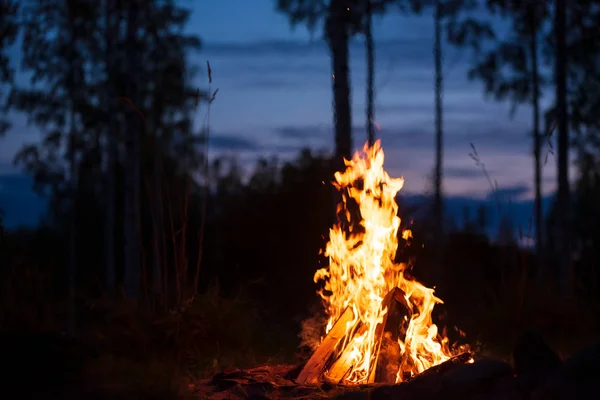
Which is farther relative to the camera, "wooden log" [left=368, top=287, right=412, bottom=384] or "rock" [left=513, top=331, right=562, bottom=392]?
"wooden log" [left=368, top=287, right=412, bottom=384]

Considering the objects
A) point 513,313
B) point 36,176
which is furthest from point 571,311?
point 36,176

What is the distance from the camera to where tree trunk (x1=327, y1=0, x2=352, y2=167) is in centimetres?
943

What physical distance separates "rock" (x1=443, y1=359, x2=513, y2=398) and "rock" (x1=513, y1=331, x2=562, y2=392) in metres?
0.11

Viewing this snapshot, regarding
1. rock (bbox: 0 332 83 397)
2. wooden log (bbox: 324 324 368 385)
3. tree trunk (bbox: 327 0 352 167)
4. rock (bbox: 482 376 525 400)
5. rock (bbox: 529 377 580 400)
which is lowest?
wooden log (bbox: 324 324 368 385)

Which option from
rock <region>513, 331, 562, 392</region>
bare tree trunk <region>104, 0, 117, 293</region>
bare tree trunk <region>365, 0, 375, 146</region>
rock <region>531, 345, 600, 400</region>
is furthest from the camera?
bare tree trunk <region>104, 0, 117, 293</region>

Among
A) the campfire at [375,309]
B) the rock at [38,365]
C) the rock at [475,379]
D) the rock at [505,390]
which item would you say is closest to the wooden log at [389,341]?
the campfire at [375,309]

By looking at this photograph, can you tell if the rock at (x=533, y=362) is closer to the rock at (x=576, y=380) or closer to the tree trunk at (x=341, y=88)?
the rock at (x=576, y=380)

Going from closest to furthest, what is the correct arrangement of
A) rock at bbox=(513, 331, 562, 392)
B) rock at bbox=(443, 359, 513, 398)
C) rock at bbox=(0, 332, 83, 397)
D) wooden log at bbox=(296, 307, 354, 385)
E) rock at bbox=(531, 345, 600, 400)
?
rock at bbox=(531, 345, 600, 400)
rock at bbox=(0, 332, 83, 397)
rock at bbox=(513, 331, 562, 392)
rock at bbox=(443, 359, 513, 398)
wooden log at bbox=(296, 307, 354, 385)

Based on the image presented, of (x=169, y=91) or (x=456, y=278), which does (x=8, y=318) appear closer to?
(x=456, y=278)

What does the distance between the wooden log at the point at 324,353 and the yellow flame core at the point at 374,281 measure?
64 millimetres

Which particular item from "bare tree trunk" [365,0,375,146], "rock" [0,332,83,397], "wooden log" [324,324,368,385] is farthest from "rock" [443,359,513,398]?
"bare tree trunk" [365,0,375,146]

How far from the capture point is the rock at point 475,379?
209 inches

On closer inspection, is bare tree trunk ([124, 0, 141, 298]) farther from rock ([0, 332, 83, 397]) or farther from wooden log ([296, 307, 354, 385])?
rock ([0, 332, 83, 397])

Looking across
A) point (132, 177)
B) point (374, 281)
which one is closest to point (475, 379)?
point (374, 281)
